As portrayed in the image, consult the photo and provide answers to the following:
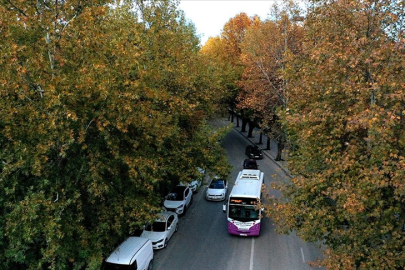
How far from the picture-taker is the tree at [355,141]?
8.09 meters

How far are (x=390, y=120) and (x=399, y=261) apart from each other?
363 cm

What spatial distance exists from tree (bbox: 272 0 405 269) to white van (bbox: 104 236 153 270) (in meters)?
5.75

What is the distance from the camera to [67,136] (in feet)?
31.1

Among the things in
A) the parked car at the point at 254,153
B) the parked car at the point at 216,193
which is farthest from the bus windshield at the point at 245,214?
the parked car at the point at 254,153

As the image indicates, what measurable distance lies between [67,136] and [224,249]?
9.78 m

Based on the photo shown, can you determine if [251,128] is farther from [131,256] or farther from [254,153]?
[131,256]

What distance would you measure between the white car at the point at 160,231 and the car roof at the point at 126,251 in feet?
7.11

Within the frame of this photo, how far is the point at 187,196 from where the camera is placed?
68.3 feet

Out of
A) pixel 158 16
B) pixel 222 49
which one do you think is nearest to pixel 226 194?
pixel 158 16

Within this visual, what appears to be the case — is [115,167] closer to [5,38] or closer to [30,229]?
[30,229]

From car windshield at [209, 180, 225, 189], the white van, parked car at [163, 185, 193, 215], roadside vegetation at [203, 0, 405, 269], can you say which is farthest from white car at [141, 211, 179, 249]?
roadside vegetation at [203, 0, 405, 269]

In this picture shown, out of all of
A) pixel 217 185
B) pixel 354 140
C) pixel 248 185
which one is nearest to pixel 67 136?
pixel 354 140

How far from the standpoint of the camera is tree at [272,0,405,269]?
8.09 m

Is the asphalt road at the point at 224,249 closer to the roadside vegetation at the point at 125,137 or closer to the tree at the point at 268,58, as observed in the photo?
the roadside vegetation at the point at 125,137
